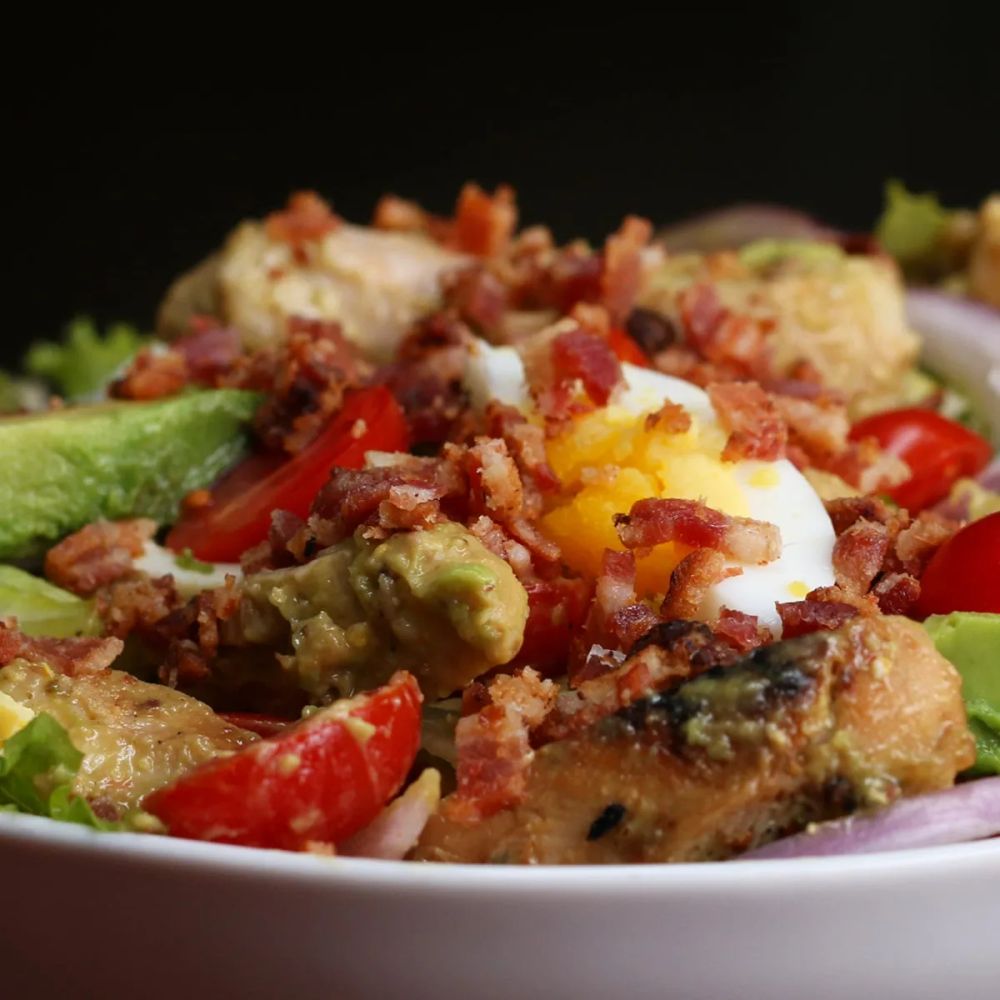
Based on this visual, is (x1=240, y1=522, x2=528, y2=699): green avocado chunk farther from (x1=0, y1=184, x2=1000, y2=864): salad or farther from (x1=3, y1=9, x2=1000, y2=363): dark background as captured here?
(x1=3, y1=9, x2=1000, y2=363): dark background

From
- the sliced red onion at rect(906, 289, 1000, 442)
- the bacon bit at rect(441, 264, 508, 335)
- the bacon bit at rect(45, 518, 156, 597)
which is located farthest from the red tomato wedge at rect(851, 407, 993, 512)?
the bacon bit at rect(45, 518, 156, 597)

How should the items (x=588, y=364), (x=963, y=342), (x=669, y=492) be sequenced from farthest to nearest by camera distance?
1. (x=963, y=342)
2. (x=588, y=364)
3. (x=669, y=492)

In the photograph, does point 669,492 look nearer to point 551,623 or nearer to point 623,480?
point 623,480

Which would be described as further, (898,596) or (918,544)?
(918,544)

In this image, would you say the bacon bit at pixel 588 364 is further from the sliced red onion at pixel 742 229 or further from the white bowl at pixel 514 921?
the sliced red onion at pixel 742 229

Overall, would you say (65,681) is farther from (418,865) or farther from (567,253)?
(567,253)

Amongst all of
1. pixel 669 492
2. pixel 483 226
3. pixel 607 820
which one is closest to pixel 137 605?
pixel 669 492

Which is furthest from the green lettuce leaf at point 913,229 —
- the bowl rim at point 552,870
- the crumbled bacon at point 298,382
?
the bowl rim at point 552,870

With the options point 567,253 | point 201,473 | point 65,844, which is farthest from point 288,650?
point 567,253
